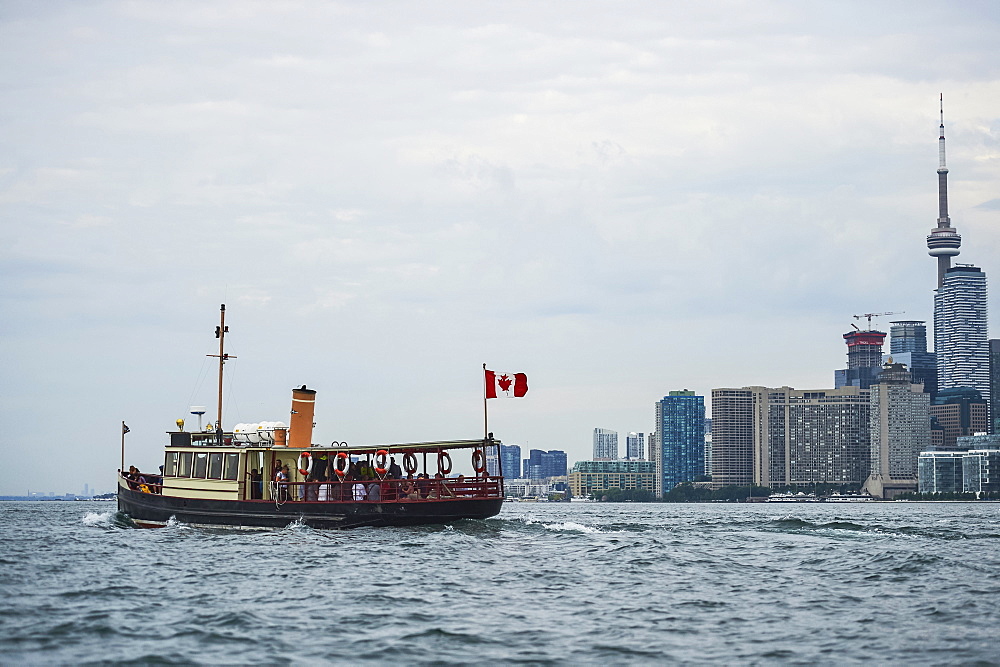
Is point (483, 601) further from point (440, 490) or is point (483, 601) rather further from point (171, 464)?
point (171, 464)

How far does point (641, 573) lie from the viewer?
3338 cm

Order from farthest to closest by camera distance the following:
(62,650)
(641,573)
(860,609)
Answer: (641,573), (860,609), (62,650)

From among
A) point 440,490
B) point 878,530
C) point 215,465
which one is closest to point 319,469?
point 215,465

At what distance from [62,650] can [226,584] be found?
8881 millimetres

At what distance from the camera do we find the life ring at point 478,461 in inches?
1842

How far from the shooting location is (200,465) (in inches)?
1912

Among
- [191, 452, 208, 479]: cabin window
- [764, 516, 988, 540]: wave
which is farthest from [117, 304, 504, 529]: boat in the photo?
[764, 516, 988, 540]: wave

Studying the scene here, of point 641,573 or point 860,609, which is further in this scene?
point 641,573

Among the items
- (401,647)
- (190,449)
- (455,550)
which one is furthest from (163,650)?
(190,449)

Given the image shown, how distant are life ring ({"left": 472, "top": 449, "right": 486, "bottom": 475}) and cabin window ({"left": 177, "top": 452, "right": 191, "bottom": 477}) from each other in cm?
1233

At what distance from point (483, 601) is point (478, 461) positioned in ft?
67.0

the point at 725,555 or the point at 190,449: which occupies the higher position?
the point at 190,449

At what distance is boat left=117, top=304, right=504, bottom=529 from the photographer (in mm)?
45875

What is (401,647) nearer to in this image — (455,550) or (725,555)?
(455,550)
